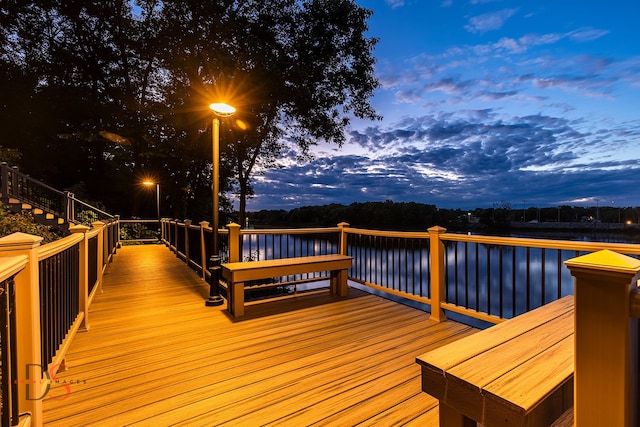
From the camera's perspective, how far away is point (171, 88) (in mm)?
12570

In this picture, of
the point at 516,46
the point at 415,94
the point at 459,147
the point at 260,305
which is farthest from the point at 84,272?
the point at 459,147

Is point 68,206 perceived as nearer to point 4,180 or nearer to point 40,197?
point 4,180

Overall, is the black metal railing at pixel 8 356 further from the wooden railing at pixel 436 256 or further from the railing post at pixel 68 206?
the railing post at pixel 68 206

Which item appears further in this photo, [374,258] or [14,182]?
[14,182]

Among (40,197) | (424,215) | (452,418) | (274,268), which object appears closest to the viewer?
(452,418)

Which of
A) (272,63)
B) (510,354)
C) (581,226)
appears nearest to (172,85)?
(272,63)

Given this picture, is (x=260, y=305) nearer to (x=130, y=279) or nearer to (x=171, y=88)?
(x=130, y=279)

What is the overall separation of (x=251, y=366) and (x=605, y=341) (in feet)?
7.62

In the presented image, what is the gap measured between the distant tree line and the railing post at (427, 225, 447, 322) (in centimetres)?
2315

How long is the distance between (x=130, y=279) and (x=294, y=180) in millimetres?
26454

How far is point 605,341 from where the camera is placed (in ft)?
2.40

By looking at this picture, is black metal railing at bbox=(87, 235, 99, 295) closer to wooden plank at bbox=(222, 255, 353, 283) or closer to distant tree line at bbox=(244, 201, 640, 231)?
wooden plank at bbox=(222, 255, 353, 283)

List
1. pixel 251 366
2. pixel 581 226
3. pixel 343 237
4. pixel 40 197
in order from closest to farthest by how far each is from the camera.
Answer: pixel 251 366 < pixel 343 237 < pixel 40 197 < pixel 581 226

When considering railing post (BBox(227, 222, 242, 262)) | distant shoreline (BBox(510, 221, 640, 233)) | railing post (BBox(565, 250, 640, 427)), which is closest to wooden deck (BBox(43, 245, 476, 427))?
railing post (BBox(227, 222, 242, 262))
